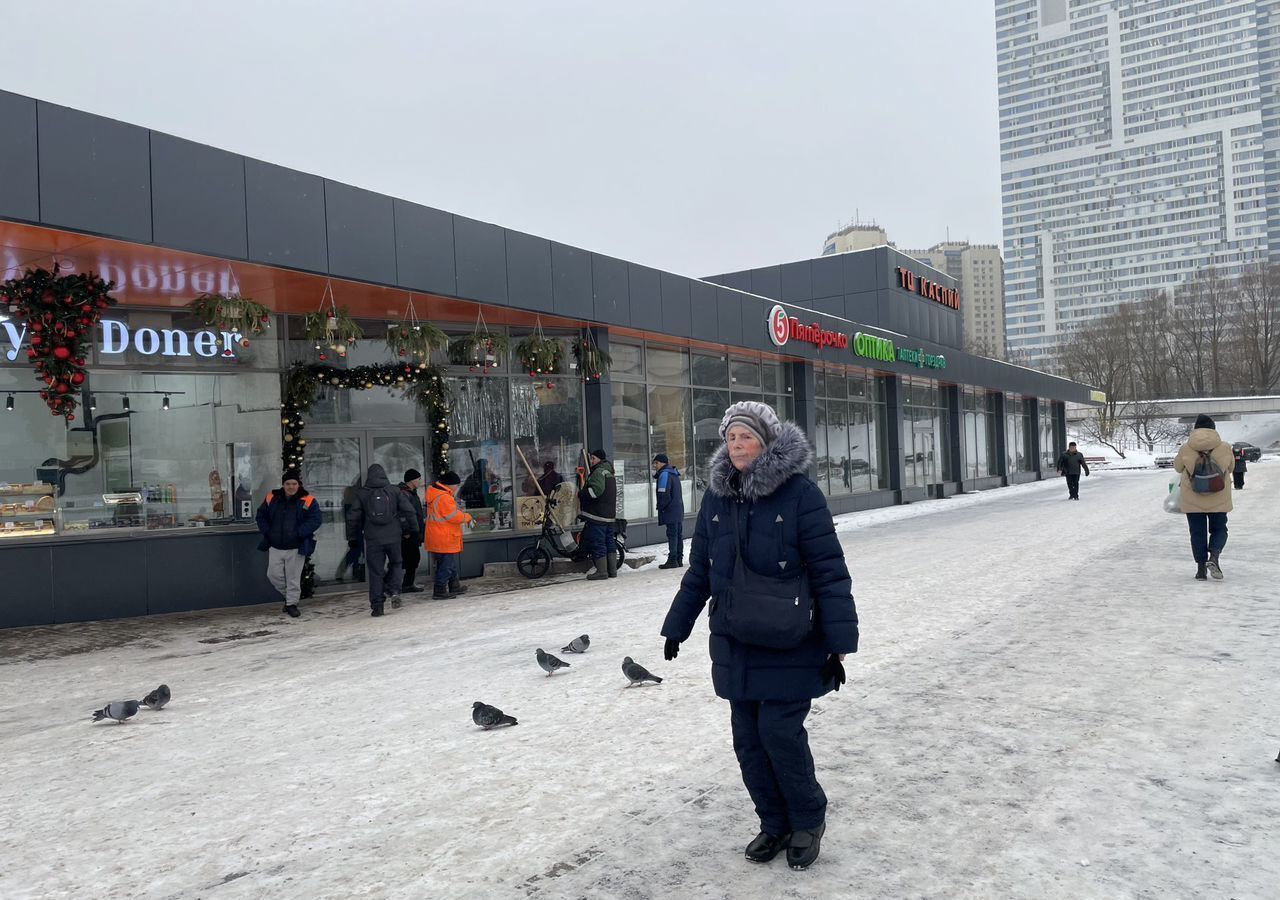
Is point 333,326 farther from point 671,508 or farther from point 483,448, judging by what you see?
point 671,508

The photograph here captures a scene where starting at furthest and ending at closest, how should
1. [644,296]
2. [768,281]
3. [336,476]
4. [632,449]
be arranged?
[768,281], [632,449], [644,296], [336,476]

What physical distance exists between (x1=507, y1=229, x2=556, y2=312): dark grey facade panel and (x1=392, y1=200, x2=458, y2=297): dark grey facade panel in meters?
1.23

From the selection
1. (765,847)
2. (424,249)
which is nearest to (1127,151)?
(424,249)

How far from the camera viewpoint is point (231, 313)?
1098 cm

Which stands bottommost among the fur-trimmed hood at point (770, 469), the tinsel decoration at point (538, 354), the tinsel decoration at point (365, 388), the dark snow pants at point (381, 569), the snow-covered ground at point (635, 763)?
the snow-covered ground at point (635, 763)

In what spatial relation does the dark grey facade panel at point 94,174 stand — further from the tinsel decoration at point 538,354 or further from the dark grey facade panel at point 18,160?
the tinsel decoration at point 538,354

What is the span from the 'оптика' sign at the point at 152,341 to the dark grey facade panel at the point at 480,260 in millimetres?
3108

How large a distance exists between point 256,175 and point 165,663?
17.5 ft

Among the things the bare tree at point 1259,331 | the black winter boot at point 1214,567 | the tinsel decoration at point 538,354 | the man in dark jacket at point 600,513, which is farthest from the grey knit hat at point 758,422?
the bare tree at point 1259,331

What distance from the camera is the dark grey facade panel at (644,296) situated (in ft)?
55.0

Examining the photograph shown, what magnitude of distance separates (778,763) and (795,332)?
63.8 ft

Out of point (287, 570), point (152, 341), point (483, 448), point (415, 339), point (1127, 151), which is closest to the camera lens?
point (287, 570)

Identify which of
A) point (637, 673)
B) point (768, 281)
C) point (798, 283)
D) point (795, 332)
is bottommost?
point (637, 673)

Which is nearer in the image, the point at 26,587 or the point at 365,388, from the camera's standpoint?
the point at 26,587
